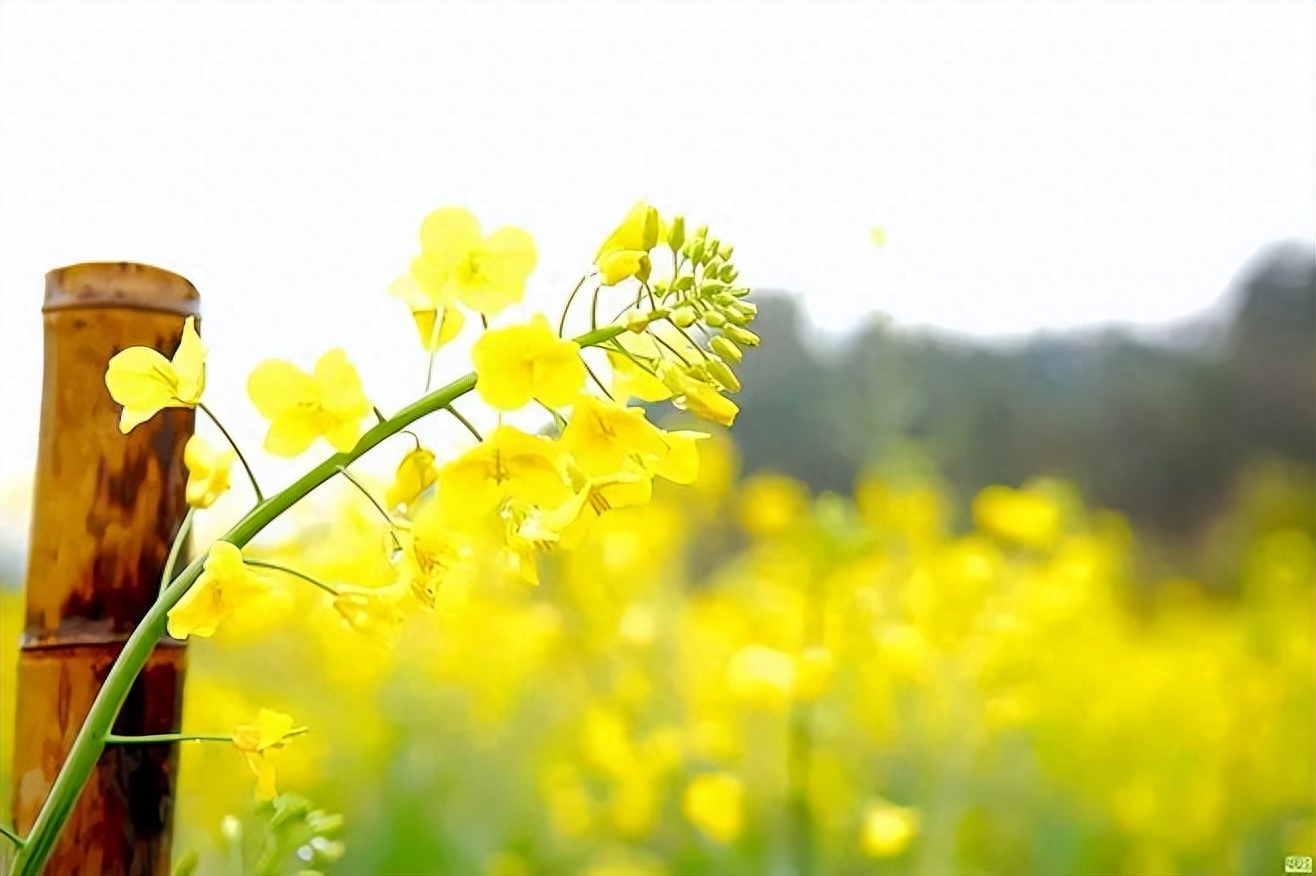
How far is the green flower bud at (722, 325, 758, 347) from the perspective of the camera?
38cm

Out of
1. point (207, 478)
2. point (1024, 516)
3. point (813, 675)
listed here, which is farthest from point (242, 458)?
point (1024, 516)

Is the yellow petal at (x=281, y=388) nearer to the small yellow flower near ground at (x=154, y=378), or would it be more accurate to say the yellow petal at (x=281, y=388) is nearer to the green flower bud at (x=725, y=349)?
the small yellow flower near ground at (x=154, y=378)

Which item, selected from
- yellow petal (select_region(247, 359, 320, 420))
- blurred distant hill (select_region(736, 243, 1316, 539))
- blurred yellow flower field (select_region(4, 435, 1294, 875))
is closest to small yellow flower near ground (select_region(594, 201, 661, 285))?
yellow petal (select_region(247, 359, 320, 420))

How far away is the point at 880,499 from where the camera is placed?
4.09ft

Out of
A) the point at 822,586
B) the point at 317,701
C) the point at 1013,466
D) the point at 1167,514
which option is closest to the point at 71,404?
the point at 822,586

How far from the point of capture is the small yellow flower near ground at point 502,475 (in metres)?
0.37

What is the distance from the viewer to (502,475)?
0.37 m

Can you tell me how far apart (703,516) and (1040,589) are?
1.25 feet

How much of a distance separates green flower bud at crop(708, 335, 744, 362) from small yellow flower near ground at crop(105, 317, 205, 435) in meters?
0.16

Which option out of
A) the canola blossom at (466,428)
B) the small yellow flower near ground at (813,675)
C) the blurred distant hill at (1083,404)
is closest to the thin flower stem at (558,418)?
the canola blossom at (466,428)

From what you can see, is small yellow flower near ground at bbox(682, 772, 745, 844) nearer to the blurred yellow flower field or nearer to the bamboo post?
the blurred yellow flower field

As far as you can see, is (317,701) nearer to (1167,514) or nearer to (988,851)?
(988,851)

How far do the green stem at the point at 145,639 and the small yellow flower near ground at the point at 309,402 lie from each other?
0.04 feet

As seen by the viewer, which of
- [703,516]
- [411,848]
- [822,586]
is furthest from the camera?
[703,516]
